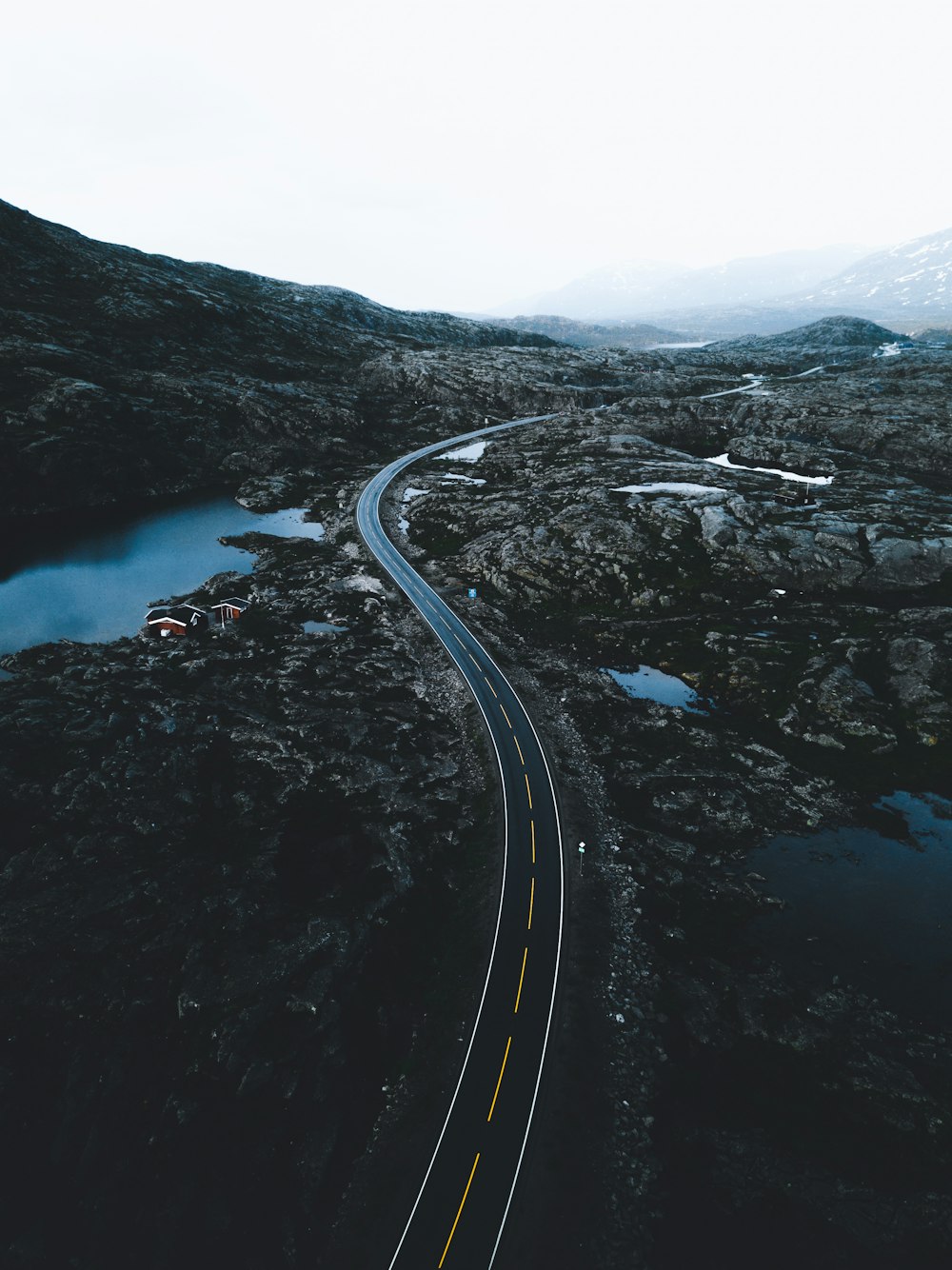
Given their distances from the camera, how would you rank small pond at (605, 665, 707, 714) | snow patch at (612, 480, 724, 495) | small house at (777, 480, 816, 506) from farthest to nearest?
snow patch at (612, 480, 724, 495), small house at (777, 480, 816, 506), small pond at (605, 665, 707, 714)

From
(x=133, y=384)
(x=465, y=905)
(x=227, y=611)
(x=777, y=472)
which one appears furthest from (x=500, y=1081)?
(x=133, y=384)

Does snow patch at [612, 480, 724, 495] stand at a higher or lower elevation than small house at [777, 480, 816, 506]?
higher

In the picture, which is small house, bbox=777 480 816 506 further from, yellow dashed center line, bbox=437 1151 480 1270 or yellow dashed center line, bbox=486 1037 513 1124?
yellow dashed center line, bbox=437 1151 480 1270

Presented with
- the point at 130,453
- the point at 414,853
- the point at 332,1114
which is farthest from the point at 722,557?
the point at 130,453

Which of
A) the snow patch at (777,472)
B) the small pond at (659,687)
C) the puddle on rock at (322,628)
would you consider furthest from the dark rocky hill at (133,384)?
the small pond at (659,687)

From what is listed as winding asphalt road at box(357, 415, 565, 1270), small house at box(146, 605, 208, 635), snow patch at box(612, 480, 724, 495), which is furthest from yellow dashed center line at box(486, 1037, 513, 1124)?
snow patch at box(612, 480, 724, 495)

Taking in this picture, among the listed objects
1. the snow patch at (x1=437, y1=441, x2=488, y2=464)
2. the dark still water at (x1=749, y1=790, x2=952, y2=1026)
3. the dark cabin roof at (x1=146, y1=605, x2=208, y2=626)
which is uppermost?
the snow patch at (x1=437, y1=441, x2=488, y2=464)

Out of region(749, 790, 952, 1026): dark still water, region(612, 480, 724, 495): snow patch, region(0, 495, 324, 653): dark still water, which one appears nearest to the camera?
region(749, 790, 952, 1026): dark still water

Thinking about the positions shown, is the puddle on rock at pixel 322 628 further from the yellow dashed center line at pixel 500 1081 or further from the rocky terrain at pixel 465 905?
the yellow dashed center line at pixel 500 1081
